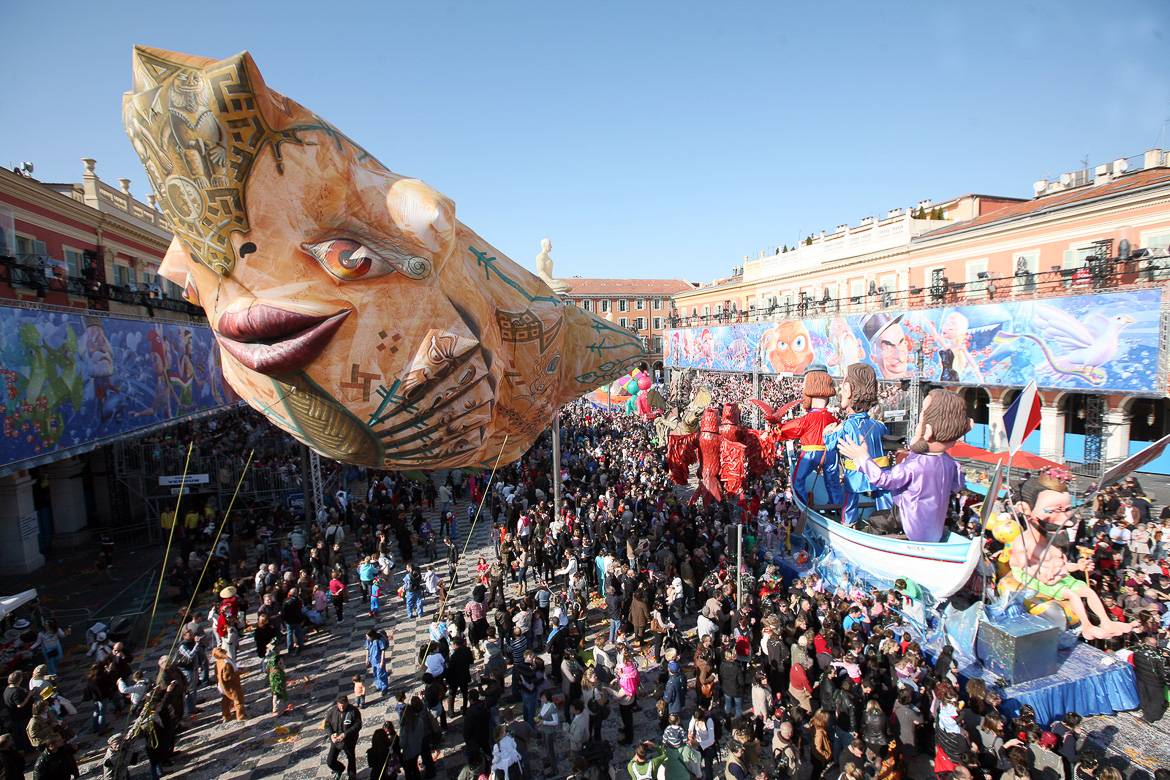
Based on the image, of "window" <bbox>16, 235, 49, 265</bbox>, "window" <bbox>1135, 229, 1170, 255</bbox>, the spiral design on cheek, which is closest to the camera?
the spiral design on cheek

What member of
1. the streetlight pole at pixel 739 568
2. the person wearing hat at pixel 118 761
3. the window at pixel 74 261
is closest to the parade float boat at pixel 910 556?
the streetlight pole at pixel 739 568

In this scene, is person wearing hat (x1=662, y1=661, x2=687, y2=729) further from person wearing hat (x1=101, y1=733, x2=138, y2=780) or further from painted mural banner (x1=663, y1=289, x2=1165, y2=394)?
painted mural banner (x1=663, y1=289, x2=1165, y2=394)

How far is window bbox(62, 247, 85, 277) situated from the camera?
671 inches

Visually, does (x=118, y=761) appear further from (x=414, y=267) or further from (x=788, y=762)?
(x=414, y=267)

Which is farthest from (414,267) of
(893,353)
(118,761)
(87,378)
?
(893,353)

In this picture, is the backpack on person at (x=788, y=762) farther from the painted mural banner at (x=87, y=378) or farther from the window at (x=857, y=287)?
the window at (x=857, y=287)

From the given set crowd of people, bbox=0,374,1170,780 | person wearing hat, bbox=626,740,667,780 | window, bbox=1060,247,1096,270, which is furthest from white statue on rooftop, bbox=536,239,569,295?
window, bbox=1060,247,1096,270

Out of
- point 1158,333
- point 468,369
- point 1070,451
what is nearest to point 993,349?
point 1158,333

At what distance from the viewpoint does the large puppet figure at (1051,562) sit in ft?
30.9

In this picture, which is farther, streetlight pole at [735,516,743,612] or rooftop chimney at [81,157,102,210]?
rooftop chimney at [81,157,102,210]

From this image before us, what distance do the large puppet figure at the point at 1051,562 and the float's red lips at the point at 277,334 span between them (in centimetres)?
1118

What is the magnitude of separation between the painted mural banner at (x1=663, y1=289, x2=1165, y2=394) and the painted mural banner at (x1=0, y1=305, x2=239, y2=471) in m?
21.3

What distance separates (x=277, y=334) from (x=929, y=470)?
8.95 metres

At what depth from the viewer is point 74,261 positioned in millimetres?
17406
